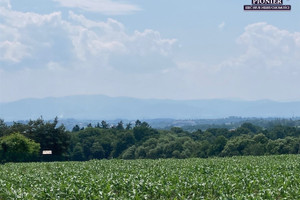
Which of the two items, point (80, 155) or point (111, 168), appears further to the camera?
point (80, 155)

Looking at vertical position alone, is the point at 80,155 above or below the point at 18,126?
below

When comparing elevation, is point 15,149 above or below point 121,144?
above

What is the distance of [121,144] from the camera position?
385ft

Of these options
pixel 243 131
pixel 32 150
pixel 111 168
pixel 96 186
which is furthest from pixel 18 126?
pixel 243 131

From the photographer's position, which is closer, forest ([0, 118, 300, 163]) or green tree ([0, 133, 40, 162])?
green tree ([0, 133, 40, 162])

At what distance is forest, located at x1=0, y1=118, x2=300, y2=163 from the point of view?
66.4 m

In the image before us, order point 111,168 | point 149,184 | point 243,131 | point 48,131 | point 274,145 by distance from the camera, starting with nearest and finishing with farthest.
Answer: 1. point 149,184
2. point 111,168
3. point 48,131
4. point 274,145
5. point 243,131

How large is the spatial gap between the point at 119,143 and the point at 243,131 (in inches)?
1865

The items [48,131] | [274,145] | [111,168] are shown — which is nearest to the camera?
[111,168]

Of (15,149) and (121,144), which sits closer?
(15,149)

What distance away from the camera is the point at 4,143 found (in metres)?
64.2

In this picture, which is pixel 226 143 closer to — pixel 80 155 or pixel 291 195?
pixel 80 155

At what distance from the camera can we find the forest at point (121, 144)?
218 feet

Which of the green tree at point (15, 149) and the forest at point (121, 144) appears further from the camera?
the forest at point (121, 144)
